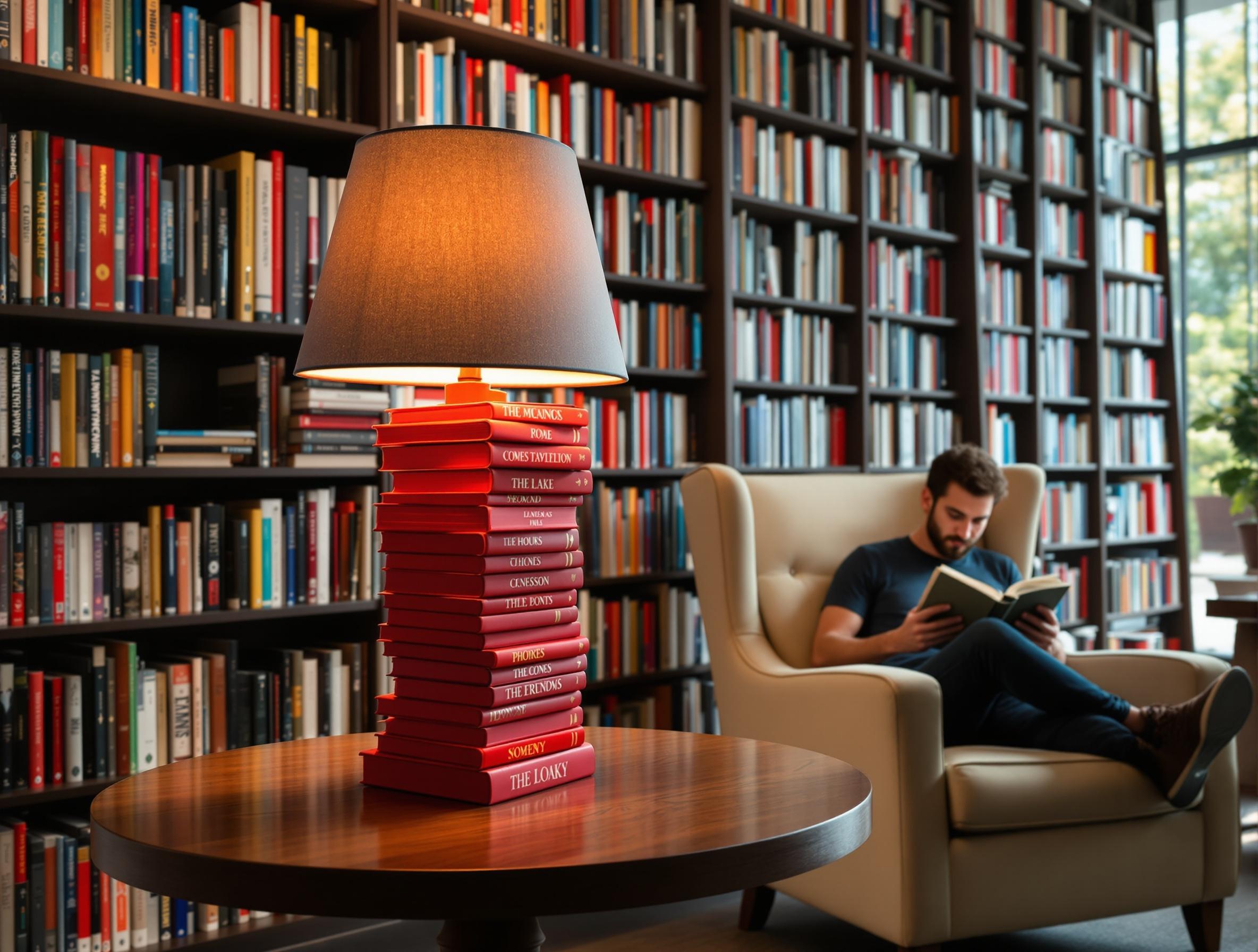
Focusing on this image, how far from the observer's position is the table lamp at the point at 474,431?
125cm

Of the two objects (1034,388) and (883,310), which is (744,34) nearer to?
(883,310)

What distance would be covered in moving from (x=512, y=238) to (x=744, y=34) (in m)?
2.51

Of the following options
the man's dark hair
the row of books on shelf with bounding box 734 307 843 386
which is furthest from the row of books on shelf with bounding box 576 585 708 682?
the man's dark hair

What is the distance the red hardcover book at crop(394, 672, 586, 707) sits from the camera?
130 centimetres

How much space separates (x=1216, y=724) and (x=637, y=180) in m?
1.93

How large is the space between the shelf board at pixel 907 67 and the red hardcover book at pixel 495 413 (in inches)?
110

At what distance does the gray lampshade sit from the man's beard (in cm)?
175

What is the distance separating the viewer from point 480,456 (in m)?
1.32

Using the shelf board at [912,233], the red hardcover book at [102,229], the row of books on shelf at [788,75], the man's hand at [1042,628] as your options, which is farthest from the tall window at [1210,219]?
the red hardcover book at [102,229]

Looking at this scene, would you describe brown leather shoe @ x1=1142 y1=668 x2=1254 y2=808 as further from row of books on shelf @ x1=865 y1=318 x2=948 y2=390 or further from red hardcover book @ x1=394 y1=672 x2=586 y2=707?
row of books on shelf @ x1=865 y1=318 x2=948 y2=390

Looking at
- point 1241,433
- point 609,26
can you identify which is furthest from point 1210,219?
point 609,26

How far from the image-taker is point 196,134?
8.68ft

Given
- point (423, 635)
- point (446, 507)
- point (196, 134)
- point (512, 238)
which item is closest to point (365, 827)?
point (423, 635)

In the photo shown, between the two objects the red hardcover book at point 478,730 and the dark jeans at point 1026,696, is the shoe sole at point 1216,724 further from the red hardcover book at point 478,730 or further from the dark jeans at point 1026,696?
the red hardcover book at point 478,730
